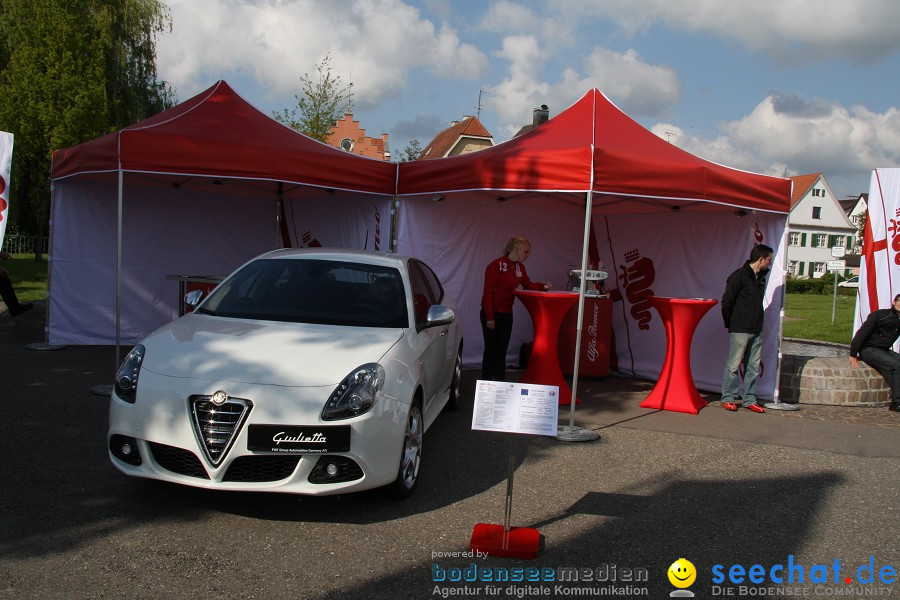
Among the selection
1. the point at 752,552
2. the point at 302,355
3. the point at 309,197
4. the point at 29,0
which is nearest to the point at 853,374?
the point at 752,552

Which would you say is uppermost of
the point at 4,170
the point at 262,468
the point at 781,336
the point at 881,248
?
the point at 4,170

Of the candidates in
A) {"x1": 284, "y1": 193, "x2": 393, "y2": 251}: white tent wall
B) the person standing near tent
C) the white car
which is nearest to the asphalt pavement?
the white car

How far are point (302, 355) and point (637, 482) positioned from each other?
267 cm

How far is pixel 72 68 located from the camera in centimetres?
2330

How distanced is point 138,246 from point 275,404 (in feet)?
25.3

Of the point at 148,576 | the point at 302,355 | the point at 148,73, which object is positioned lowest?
the point at 148,576

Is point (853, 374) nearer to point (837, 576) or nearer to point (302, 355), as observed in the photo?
point (837, 576)

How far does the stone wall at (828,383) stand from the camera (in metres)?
A: 8.59

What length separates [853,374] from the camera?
8625mm

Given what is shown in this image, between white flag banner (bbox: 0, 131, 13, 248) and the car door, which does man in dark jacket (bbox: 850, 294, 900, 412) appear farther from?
white flag banner (bbox: 0, 131, 13, 248)

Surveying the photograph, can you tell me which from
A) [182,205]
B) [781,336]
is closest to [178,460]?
[781,336]

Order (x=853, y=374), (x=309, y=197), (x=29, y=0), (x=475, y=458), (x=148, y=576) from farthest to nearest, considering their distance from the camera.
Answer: (x=29, y=0) < (x=309, y=197) < (x=853, y=374) < (x=475, y=458) < (x=148, y=576)

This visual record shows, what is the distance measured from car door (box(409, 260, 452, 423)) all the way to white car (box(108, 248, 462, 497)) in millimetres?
91

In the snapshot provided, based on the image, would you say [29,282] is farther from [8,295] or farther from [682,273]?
[682,273]
